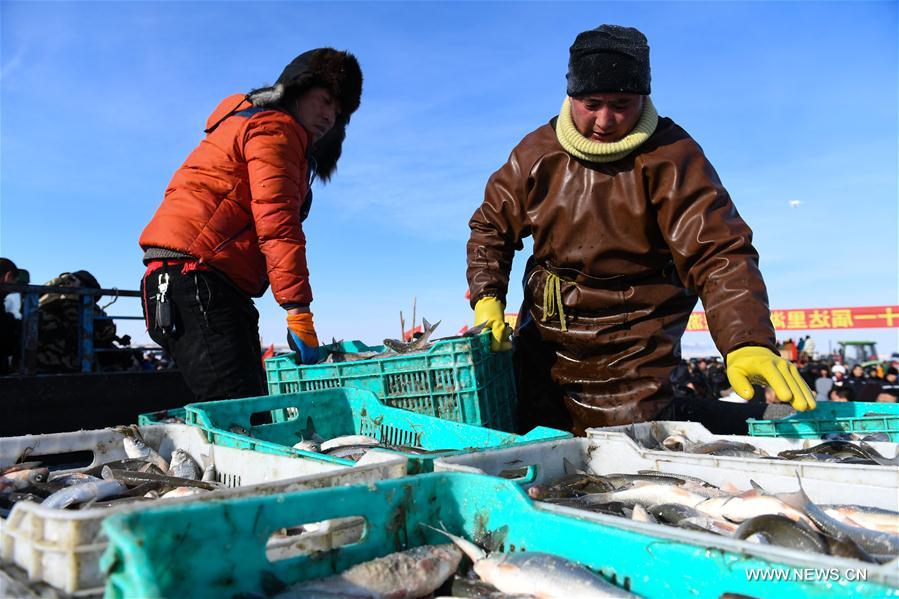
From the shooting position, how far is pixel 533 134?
4.19 meters

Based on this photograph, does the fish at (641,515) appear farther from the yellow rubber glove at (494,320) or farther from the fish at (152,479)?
the yellow rubber glove at (494,320)

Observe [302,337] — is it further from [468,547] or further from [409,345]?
[468,547]

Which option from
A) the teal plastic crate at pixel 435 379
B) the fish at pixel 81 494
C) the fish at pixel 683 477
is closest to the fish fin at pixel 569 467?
the fish at pixel 683 477

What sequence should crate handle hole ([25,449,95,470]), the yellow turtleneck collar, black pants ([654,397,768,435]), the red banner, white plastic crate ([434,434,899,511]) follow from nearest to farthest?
white plastic crate ([434,434,899,511]) < crate handle hole ([25,449,95,470]) < the yellow turtleneck collar < black pants ([654,397,768,435]) < the red banner

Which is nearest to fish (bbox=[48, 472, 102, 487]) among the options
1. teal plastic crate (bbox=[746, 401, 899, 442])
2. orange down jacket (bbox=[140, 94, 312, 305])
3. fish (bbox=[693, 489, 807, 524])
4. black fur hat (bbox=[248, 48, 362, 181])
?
orange down jacket (bbox=[140, 94, 312, 305])

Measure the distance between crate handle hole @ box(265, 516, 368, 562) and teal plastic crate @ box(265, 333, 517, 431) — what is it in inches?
68.1

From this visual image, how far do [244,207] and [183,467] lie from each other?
1748 mm

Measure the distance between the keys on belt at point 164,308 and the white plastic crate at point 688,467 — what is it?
7.91 ft

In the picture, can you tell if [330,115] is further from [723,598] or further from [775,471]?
[723,598]

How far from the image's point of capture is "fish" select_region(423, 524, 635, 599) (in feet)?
4.74

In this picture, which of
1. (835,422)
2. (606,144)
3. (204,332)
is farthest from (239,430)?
(835,422)

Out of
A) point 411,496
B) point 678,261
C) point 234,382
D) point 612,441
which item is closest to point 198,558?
point 411,496

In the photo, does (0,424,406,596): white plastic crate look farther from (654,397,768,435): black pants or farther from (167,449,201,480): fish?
(654,397,768,435): black pants

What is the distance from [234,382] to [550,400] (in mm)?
1973
